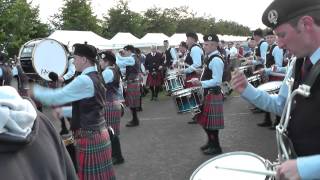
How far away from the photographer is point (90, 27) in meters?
31.7

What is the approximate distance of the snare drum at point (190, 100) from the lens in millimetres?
6996

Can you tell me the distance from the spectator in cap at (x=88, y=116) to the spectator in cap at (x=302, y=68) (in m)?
2.40

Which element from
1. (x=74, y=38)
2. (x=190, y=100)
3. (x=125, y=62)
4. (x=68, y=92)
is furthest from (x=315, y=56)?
(x=74, y=38)

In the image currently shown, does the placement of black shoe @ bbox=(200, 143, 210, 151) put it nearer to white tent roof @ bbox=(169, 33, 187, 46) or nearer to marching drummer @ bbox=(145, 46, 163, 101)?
marching drummer @ bbox=(145, 46, 163, 101)

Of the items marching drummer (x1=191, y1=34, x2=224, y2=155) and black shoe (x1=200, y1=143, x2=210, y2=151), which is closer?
marching drummer (x1=191, y1=34, x2=224, y2=155)

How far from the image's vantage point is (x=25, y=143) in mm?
1383

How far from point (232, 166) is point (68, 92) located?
213 cm

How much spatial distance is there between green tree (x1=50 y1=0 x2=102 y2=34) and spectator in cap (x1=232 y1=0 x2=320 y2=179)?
3015 cm

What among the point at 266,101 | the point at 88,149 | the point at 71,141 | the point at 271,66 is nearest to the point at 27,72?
the point at 71,141

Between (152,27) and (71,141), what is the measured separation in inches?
1511

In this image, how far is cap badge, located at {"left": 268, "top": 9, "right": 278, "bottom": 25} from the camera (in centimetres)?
214

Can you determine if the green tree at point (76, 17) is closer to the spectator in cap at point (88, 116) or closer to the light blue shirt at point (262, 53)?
the light blue shirt at point (262, 53)

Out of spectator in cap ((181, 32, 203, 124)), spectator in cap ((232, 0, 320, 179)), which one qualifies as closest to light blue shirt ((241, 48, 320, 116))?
spectator in cap ((232, 0, 320, 179))

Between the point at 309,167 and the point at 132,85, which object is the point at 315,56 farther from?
the point at 132,85
